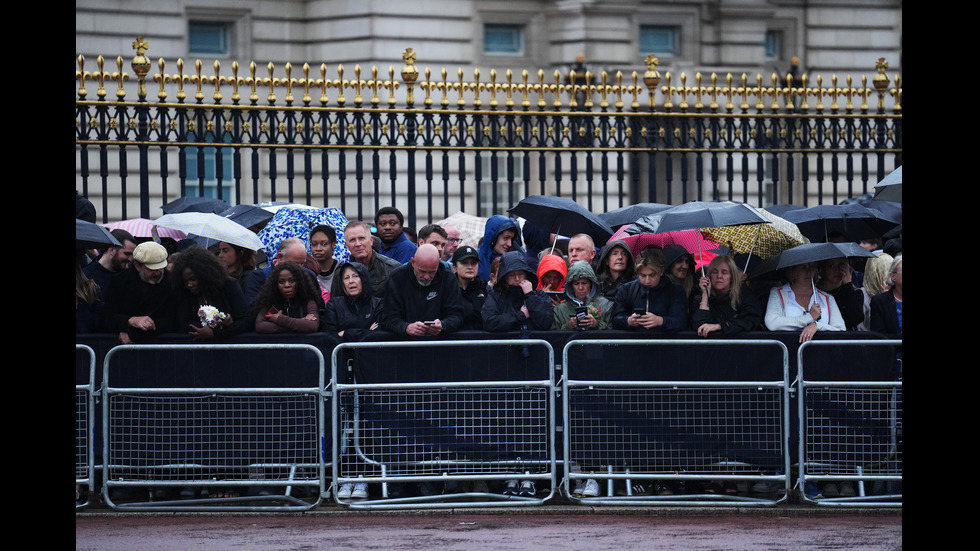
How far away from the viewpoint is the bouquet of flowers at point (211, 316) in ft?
32.0

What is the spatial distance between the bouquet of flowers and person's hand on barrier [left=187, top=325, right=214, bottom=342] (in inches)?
1.7

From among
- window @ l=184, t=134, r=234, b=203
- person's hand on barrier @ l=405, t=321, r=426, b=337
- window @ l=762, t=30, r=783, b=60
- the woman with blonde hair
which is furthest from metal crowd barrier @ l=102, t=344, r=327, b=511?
window @ l=762, t=30, r=783, b=60

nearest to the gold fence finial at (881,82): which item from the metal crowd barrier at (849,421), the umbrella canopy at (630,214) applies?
the umbrella canopy at (630,214)

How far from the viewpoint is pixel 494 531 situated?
891 cm

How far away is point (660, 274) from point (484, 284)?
4.15 ft

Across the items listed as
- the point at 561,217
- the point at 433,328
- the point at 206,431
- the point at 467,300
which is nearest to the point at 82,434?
the point at 206,431

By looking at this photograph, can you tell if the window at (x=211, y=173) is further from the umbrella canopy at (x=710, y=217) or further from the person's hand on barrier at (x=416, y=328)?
the person's hand on barrier at (x=416, y=328)

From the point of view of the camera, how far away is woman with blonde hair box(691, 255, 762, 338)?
1002cm

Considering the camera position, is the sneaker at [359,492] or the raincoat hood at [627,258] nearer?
the sneaker at [359,492]

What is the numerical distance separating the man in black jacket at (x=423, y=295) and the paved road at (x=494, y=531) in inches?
53.9

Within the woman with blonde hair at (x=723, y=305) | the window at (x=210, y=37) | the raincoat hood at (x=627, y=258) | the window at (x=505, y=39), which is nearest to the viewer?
the woman with blonde hair at (x=723, y=305)

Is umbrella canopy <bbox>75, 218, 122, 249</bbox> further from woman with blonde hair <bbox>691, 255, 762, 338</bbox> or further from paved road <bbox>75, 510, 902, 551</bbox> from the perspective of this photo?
woman with blonde hair <bbox>691, 255, 762, 338</bbox>

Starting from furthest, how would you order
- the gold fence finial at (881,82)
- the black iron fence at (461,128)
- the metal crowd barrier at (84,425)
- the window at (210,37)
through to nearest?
the window at (210,37) < the gold fence finial at (881,82) < the black iron fence at (461,128) < the metal crowd barrier at (84,425)
